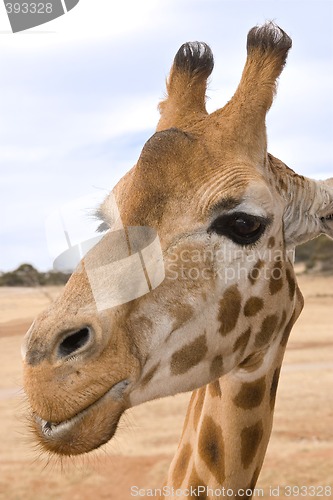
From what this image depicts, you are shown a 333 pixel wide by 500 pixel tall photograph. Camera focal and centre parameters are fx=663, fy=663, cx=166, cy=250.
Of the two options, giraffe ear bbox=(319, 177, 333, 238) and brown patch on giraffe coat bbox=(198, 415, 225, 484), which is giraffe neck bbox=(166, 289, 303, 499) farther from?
giraffe ear bbox=(319, 177, 333, 238)

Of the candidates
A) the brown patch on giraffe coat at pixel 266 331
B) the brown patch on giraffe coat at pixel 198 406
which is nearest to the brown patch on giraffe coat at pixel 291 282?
the brown patch on giraffe coat at pixel 266 331

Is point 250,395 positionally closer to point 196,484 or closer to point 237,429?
point 237,429

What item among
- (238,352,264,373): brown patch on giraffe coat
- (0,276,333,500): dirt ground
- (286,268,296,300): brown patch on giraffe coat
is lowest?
Answer: (0,276,333,500): dirt ground

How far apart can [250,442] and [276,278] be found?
107 cm

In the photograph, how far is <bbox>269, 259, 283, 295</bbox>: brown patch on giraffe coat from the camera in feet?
13.1

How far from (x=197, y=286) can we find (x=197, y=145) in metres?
0.84

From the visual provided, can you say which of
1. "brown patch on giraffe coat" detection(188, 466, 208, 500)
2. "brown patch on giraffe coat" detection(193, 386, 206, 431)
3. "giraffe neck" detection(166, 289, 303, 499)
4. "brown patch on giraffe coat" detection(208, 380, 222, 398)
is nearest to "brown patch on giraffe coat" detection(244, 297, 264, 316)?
"giraffe neck" detection(166, 289, 303, 499)

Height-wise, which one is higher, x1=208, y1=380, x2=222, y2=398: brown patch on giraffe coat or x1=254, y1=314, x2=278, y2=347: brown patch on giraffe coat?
x1=254, y1=314, x2=278, y2=347: brown patch on giraffe coat

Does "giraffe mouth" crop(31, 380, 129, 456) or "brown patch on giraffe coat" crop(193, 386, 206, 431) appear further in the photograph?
"brown patch on giraffe coat" crop(193, 386, 206, 431)

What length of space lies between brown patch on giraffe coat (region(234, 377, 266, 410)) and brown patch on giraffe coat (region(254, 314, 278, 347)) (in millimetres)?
313

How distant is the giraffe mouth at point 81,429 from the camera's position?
313 cm

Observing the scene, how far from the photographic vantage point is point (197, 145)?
150 inches

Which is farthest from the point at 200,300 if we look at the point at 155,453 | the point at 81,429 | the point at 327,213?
the point at 155,453

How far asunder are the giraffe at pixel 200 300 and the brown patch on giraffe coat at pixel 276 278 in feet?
0.04
